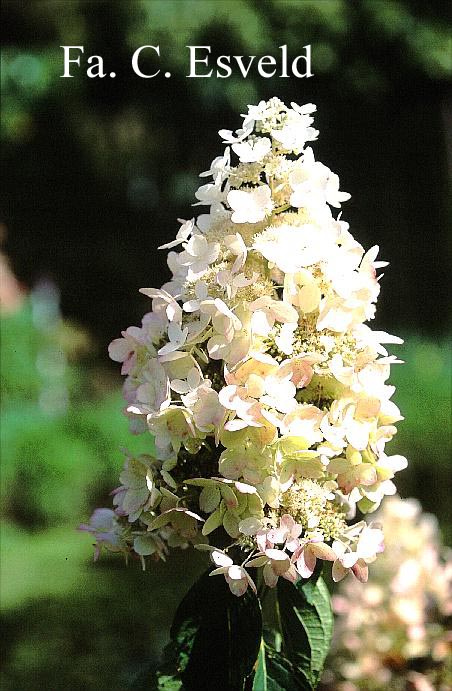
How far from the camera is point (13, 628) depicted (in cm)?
261

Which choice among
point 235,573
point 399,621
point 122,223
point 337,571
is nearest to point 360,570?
point 337,571

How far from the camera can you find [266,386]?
77 centimetres

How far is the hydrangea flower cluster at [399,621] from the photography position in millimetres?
1401

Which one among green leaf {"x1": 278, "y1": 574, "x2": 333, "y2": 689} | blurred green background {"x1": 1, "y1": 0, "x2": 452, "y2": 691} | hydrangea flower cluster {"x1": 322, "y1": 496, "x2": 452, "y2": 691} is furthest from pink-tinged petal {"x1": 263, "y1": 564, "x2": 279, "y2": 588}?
blurred green background {"x1": 1, "y1": 0, "x2": 452, "y2": 691}

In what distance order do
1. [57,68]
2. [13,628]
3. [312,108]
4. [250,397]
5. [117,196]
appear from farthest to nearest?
[117,196], [57,68], [13,628], [312,108], [250,397]

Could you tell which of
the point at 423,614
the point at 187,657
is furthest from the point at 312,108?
the point at 423,614

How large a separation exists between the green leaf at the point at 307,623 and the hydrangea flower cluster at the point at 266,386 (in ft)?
0.24

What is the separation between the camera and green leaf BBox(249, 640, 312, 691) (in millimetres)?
878

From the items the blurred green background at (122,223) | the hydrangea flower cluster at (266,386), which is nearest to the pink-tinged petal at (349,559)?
the hydrangea flower cluster at (266,386)

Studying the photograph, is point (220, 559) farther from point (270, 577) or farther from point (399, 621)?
point (399, 621)

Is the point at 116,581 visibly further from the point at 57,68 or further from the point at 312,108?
the point at 57,68

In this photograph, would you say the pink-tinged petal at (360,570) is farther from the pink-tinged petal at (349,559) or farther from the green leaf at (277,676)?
the green leaf at (277,676)

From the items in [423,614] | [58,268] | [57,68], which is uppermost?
[57,68]

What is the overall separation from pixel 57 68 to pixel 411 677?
4642mm
